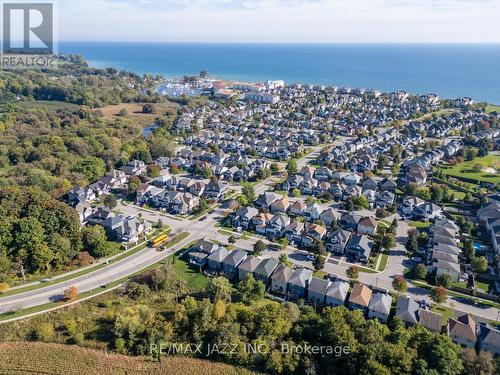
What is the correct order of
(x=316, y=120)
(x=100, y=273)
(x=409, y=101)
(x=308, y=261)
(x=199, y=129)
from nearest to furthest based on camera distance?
(x=100, y=273)
(x=308, y=261)
(x=199, y=129)
(x=316, y=120)
(x=409, y=101)

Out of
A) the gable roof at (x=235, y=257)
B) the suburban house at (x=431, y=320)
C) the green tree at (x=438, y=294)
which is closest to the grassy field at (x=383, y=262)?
the green tree at (x=438, y=294)

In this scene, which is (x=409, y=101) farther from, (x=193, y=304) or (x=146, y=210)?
(x=193, y=304)

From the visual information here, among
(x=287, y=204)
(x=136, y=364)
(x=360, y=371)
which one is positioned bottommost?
(x=136, y=364)

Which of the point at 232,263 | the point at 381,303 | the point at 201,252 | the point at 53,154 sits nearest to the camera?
the point at 381,303

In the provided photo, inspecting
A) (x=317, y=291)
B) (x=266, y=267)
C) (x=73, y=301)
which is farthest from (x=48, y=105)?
(x=317, y=291)

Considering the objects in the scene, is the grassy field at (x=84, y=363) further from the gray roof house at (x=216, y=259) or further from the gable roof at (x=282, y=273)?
the gray roof house at (x=216, y=259)

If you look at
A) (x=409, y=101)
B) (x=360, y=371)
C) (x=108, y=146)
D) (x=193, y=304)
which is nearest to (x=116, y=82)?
(x=108, y=146)

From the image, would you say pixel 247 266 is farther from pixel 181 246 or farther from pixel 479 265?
pixel 479 265
